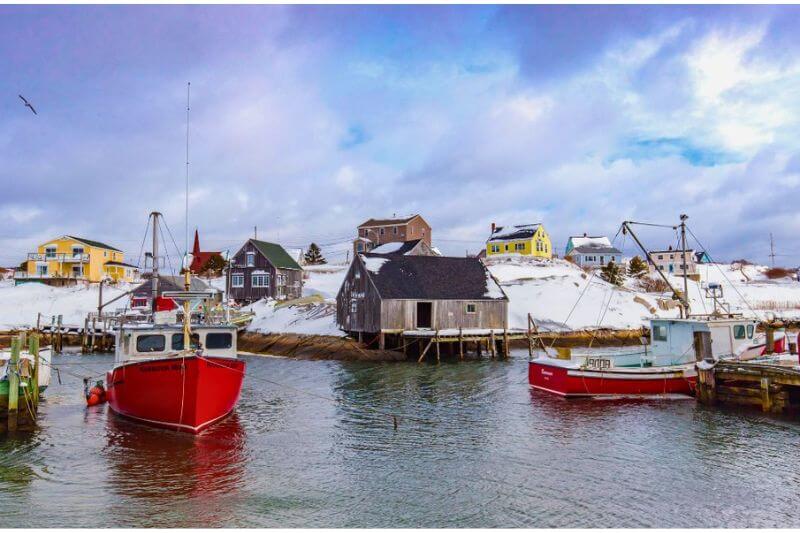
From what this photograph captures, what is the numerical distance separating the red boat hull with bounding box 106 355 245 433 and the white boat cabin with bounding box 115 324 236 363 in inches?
26.4

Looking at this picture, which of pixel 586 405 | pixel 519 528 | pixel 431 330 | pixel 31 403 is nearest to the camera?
pixel 519 528

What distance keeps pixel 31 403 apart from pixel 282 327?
1268 inches

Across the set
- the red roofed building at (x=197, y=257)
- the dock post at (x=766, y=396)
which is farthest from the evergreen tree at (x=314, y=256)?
the dock post at (x=766, y=396)

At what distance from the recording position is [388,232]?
296ft

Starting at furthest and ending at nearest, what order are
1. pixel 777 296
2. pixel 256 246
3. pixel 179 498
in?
pixel 777 296, pixel 256 246, pixel 179 498

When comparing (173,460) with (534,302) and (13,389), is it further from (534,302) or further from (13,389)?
(534,302)

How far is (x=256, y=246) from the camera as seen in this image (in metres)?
71.3

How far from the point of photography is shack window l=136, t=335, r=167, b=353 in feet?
69.1

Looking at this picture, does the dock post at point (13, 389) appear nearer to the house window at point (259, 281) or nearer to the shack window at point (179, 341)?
the shack window at point (179, 341)

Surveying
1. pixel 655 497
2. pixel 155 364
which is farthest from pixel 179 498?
pixel 655 497

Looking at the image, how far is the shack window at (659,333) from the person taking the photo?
1120 inches

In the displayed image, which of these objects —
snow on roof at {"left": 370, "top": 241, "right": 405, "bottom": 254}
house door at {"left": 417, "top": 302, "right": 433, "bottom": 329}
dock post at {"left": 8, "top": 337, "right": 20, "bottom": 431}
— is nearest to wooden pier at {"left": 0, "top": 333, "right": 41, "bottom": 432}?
dock post at {"left": 8, "top": 337, "right": 20, "bottom": 431}

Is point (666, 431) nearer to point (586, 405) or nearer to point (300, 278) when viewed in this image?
point (586, 405)

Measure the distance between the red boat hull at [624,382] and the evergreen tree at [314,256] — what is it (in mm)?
85379
